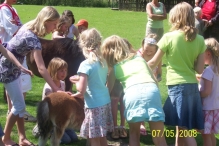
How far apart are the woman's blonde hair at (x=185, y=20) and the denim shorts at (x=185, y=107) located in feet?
1.81

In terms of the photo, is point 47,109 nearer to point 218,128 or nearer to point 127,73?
point 127,73

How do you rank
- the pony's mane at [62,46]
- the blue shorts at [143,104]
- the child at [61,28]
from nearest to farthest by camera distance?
1. the blue shorts at [143,104]
2. the pony's mane at [62,46]
3. the child at [61,28]

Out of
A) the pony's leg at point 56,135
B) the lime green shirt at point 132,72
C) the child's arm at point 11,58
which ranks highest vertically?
the child's arm at point 11,58

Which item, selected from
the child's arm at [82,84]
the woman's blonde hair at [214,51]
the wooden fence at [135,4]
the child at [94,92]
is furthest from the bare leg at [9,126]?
the wooden fence at [135,4]

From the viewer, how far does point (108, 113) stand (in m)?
4.64

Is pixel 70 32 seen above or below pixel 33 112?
above

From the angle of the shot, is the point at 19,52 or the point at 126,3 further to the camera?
the point at 126,3

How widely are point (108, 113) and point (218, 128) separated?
1.32 m

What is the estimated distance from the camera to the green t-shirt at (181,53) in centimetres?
470

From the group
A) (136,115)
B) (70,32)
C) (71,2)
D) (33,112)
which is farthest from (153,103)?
(71,2)

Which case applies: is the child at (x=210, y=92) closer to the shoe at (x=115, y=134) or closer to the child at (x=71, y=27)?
the shoe at (x=115, y=134)

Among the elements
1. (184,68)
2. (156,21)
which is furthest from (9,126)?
(156,21)

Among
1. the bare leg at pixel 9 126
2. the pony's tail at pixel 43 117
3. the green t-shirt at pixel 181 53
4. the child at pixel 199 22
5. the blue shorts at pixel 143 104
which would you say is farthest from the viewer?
the child at pixel 199 22

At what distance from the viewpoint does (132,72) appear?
178 inches
